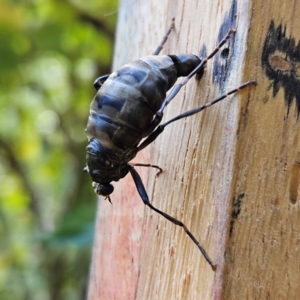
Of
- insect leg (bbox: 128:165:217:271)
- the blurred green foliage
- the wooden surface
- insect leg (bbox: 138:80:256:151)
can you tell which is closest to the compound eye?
insect leg (bbox: 128:165:217:271)

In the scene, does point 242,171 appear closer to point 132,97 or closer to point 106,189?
point 132,97

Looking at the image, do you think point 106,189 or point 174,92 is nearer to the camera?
point 174,92

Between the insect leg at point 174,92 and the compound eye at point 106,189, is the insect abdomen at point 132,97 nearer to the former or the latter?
the insect leg at point 174,92

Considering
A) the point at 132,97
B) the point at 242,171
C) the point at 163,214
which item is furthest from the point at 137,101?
the point at 242,171

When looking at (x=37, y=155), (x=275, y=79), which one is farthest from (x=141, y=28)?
(x=37, y=155)

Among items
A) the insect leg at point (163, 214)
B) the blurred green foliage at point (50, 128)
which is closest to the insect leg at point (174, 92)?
the insect leg at point (163, 214)

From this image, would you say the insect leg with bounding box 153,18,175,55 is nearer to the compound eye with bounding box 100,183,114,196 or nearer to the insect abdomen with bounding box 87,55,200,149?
→ the insect abdomen with bounding box 87,55,200,149
